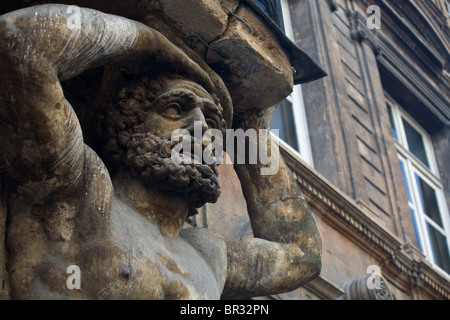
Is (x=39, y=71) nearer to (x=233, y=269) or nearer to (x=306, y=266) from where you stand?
(x=233, y=269)

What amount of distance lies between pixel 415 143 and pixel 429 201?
3.38 feet

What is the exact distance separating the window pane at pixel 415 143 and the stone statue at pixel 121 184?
8.15 meters

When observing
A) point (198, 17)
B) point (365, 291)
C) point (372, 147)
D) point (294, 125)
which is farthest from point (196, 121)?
point (372, 147)

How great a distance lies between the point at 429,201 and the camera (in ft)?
38.8

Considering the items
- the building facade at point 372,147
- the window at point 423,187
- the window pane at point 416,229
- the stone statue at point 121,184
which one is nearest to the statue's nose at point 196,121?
the stone statue at point 121,184

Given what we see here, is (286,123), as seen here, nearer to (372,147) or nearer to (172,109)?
(372,147)

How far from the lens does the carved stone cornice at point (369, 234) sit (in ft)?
25.3

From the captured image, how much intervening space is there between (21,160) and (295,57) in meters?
1.79

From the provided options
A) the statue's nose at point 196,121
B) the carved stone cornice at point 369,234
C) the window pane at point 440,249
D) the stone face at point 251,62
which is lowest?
the statue's nose at point 196,121

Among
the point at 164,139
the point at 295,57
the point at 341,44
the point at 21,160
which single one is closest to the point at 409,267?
the point at 341,44

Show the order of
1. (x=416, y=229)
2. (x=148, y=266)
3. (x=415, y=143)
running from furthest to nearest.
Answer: (x=415, y=143) < (x=416, y=229) < (x=148, y=266)

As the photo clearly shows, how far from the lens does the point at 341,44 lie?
1118 cm

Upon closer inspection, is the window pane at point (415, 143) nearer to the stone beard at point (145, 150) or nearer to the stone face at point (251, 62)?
the stone face at point (251, 62)

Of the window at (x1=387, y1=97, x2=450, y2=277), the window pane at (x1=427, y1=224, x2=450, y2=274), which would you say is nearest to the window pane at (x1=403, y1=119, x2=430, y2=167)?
the window at (x1=387, y1=97, x2=450, y2=277)
